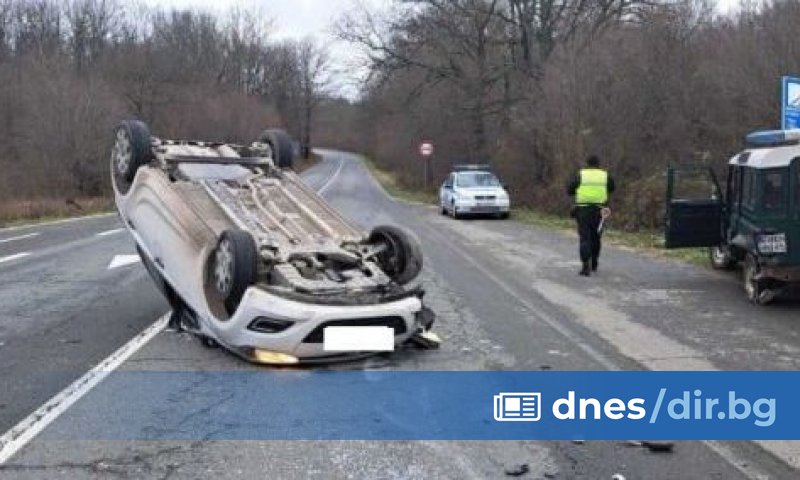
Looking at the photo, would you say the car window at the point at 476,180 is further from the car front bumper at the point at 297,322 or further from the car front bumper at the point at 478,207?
the car front bumper at the point at 297,322

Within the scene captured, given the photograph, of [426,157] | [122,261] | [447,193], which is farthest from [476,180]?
[426,157]

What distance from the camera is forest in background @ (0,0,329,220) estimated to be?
4466 cm

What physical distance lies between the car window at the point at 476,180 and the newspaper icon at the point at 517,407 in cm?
2276

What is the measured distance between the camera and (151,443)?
5.06 m

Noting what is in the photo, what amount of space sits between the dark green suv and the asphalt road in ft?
1.51

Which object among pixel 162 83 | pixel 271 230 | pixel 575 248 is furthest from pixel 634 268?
pixel 162 83

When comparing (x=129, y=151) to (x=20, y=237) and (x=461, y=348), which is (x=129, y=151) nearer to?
(x=461, y=348)

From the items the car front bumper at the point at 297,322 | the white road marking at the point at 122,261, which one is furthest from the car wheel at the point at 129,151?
the white road marking at the point at 122,261

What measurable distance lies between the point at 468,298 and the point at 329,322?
164 inches

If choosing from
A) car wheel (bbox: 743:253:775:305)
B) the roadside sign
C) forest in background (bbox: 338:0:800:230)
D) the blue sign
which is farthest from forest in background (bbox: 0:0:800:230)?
the blue sign

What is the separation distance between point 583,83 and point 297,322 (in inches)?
881

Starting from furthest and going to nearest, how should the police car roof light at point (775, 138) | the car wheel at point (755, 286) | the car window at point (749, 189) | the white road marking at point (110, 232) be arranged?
the white road marking at point (110, 232) < the car window at point (749, 189) < the car wheel at point (755, 286) < the police car roof light at point (775, 138)

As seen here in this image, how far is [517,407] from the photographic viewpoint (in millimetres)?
5910

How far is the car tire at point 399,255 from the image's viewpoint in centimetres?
787
